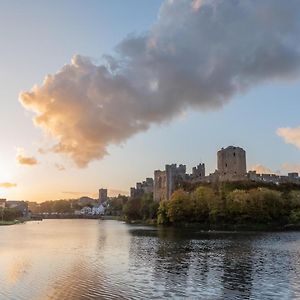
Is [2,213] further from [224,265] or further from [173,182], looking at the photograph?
[224,265]

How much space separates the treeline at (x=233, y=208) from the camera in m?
114

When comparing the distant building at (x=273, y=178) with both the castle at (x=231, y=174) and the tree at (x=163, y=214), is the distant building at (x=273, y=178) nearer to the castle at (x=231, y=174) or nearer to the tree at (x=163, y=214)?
the castle at (x=231, y=174)

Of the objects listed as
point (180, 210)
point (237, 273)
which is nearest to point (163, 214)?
point (180, 210)

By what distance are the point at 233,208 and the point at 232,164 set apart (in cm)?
5214

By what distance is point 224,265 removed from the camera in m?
40.2

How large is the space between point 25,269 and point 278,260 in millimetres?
24562

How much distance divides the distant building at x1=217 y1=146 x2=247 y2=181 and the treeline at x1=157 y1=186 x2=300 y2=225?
39177 mm

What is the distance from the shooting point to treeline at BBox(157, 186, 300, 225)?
114 metres

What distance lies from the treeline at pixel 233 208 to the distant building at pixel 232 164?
39.2 metres

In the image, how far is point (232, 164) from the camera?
166250 millimetres

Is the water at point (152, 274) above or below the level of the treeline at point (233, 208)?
below

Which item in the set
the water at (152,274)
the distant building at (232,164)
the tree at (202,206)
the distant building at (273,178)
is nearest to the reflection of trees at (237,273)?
the water at (152,274)

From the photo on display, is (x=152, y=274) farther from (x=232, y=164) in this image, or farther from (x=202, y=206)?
(x=232, y=164)

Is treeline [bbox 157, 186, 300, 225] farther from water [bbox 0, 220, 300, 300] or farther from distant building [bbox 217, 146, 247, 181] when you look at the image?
water [bbox 0, 220, 300, 300]
